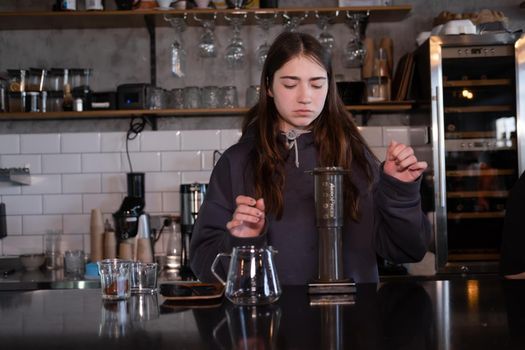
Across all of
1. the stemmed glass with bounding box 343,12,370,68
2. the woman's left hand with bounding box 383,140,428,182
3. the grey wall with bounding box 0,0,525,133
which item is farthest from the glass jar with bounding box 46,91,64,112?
the woman's left hand with bounding box 383,140,428,182

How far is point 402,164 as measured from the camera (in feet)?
5.78

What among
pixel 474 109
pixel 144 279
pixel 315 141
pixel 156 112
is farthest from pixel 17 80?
pixel 144 279

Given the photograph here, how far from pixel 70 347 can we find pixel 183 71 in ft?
10.6

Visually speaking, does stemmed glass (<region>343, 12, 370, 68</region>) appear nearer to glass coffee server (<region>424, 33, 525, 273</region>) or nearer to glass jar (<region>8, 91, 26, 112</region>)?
glass coffee server (<region>424, 33, 525, 273</region>)

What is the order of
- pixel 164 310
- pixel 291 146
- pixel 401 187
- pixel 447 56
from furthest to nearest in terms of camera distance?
pixel 447 56 < pixel 291 146 < pixel 401 187 < pixel 164 310

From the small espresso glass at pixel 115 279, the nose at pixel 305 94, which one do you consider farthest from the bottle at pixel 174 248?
the small espresso glass at pixel 115 279

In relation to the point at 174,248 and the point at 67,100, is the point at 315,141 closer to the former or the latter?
the point at 174,248

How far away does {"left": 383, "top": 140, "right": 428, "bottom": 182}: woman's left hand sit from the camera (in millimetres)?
1755

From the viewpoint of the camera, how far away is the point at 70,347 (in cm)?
128

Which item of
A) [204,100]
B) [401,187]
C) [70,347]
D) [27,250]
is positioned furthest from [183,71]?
[70,347]

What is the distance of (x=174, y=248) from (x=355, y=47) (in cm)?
145

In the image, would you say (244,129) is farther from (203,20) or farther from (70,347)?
(203,20)

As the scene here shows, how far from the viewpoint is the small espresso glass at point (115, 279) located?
1.71 metres

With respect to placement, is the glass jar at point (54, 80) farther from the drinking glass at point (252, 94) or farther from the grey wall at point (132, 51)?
the drinking glass at point (252, 94)
